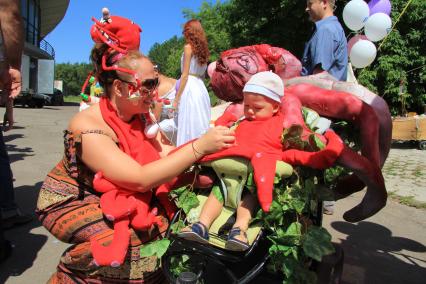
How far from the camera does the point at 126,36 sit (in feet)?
6.64

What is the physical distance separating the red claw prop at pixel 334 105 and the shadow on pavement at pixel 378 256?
1361mm

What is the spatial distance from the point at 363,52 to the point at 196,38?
1936 mm

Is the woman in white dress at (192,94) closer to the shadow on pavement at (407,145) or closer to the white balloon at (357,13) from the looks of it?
the white balloon at (357,13)

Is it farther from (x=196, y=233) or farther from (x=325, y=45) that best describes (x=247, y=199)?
(x=325, y=45)

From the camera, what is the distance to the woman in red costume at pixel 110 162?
187 centimetres

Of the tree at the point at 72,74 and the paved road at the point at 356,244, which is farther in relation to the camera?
the tree at the point at 72,74

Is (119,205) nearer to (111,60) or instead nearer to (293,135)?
(111,60)

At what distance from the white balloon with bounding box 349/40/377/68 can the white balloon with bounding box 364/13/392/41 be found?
0.66 feet

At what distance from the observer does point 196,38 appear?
4590 millimetres

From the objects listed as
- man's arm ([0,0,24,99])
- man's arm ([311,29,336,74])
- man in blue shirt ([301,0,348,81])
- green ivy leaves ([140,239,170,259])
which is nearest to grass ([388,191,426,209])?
man in blue shirt ([301,0,348,81])

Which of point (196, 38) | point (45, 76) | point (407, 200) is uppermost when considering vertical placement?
point (196, 38)

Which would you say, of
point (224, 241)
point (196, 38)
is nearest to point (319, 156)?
point (224, 241)

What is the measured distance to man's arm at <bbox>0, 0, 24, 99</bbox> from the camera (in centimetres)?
286

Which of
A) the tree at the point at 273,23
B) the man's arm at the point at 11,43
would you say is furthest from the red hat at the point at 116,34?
the tree at the point at 273,23
